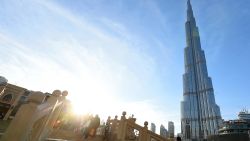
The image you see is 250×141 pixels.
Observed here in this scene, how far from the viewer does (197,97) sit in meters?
131

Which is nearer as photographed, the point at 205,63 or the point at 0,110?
the point at 0,110

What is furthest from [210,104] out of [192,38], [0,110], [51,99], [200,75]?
[51,99]

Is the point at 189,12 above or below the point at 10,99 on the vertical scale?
above

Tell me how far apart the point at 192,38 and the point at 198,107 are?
220ft

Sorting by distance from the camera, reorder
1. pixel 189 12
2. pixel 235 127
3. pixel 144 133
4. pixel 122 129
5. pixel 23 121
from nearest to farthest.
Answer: pixel 23 121, pixel 122 129, pixel 144 133, pixel 235 127, pixel 189 12

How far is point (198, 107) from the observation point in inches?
5098

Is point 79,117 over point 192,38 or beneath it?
beneath

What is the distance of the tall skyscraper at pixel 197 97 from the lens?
118500 millimetres

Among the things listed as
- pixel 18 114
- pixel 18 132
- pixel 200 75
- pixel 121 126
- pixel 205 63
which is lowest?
pixel 18 132

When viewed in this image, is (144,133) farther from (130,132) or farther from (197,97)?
(197,97)

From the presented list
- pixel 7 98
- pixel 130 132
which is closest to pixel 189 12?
pixel 7 98

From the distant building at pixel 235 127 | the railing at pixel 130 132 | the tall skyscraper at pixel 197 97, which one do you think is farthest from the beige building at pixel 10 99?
the tall skyscraper at pixel 197 97

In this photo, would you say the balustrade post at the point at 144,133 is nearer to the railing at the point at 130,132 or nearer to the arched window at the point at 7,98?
the railing at the point at 130,132

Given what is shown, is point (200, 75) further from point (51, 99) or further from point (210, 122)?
point (51, 99)
